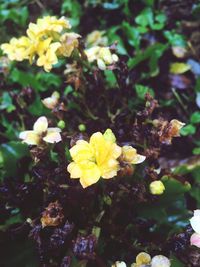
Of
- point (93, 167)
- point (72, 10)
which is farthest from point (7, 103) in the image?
point (93, 167)

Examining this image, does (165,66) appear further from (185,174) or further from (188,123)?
(185,174)

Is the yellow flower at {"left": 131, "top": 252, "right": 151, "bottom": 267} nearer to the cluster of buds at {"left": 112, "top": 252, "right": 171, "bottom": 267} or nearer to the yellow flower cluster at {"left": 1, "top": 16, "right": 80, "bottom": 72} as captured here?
the cluster of buds at {"left": 112, "top": 252, "right": 171, "bottom": 267}

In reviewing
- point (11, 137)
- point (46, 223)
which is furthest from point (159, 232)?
point (11, 137)

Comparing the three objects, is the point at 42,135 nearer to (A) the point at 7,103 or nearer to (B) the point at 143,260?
(B) the point at 143,260

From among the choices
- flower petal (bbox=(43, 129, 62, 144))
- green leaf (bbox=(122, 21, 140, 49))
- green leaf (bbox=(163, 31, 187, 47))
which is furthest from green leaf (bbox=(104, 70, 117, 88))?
flower petal (bbox=(43, 129, 62, 144))

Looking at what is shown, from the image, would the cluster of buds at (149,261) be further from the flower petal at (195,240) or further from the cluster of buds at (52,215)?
the cluster of buds at (52,215)

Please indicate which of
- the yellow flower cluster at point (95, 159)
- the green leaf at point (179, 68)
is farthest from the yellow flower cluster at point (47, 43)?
the green leaf at point (179, 68)

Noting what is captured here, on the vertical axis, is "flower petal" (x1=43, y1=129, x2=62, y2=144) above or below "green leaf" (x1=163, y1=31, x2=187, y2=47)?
above

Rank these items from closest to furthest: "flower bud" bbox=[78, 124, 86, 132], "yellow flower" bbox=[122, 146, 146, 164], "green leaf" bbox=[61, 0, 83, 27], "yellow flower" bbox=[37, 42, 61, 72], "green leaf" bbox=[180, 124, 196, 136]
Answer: "yellow flower" bbox=[122, 146, 146, 164] → "yellow flower" bbox=[37, 42, 61, 72] → "flower bud" bbox=[78, 124, 86, 132] → "green leaf" bbox=[180, 124, 196, 136] → "green leaf" bbox=[61, 0, 83, 27]
